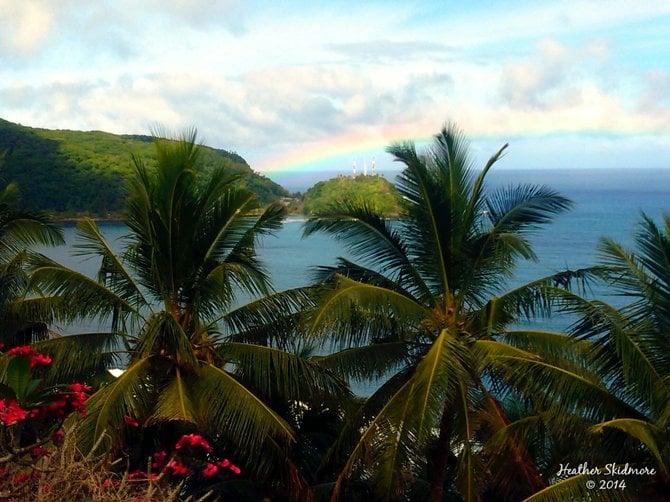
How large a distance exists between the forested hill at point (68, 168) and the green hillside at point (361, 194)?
2.99 meters

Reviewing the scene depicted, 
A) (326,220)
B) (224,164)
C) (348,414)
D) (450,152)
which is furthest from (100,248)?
(450,152)

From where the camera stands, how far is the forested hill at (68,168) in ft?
118

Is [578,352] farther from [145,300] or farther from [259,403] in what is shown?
[145,300]

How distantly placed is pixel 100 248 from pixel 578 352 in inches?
248

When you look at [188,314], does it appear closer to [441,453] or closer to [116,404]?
[116,404]

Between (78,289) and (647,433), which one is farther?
(78,289)

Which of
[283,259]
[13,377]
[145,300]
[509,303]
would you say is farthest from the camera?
[283,259]

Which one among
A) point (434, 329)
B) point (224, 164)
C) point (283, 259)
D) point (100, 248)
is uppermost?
point (224, 164)

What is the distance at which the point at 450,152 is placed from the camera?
11031mm

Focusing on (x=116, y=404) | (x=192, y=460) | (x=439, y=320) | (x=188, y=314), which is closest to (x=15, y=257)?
(x=188, y=314)

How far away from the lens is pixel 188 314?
10484 millimetres

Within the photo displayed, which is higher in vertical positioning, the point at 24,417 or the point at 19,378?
the point at 19,378

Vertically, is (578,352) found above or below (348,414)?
above

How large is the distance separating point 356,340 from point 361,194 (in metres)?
4.74
